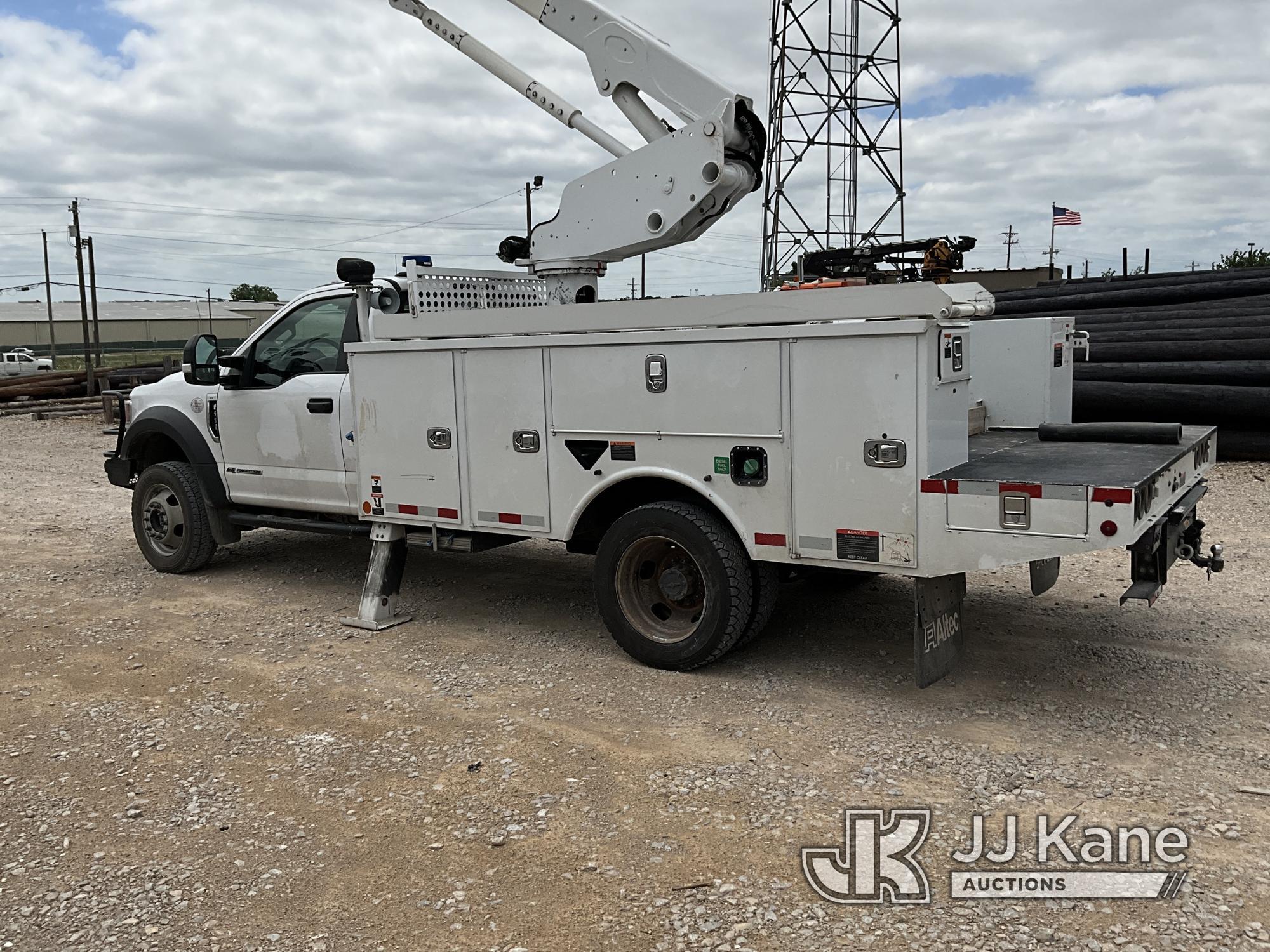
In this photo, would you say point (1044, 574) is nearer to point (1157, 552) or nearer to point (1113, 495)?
point (1157, 552)

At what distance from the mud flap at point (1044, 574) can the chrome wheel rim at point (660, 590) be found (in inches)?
70.3

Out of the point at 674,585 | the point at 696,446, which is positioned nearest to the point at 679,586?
the point at 674,585

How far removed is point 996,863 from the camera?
384cm

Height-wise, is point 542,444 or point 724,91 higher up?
point 724,91

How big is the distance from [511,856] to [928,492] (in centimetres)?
242

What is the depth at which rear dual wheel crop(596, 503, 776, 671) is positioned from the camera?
18.5 ft

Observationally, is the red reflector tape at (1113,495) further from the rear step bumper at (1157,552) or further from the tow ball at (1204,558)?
the tow ball at (1204,558)

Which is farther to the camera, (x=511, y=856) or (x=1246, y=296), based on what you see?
(x=1246, y=296)

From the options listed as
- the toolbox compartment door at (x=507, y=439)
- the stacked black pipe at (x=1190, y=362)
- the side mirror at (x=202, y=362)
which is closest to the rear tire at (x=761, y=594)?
the toolbox compartment door at (x=507, y=439)

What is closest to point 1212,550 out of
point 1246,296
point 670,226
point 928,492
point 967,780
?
point 928,492

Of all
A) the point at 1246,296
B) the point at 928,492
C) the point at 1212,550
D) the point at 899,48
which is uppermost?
the point at 899,48

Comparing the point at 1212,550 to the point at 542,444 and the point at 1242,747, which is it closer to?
the point at 1242,747

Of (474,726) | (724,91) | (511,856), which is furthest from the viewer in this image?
(724,91)

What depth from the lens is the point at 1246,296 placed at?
16391 mm
